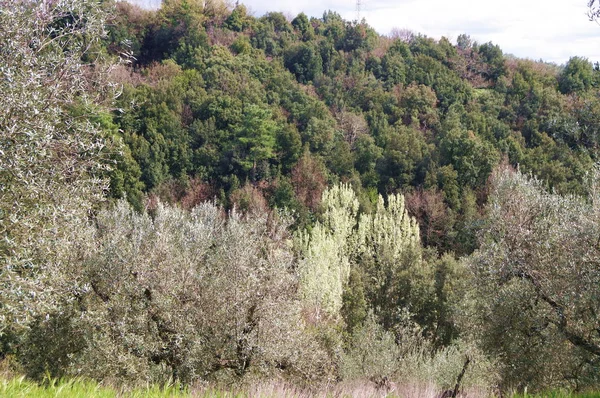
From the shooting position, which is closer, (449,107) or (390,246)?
(390,246)

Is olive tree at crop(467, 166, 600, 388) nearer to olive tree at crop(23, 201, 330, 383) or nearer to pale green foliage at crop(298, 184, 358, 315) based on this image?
olive tree at crop(23, 201, 330, 383)

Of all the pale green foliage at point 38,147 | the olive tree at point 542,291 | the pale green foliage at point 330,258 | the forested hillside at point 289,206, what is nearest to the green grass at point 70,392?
the pale green foliage at point 38,147

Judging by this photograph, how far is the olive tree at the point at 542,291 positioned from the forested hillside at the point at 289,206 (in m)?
0.05

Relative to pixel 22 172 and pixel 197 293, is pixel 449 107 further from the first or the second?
pixel 22 172

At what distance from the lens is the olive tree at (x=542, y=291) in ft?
34.5

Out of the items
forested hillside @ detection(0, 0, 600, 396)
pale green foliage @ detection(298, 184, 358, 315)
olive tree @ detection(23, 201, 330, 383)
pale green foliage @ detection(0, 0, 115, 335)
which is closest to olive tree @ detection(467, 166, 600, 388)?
forested hillside @ detection(0, 0, 600, 396)

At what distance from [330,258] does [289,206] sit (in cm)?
1165

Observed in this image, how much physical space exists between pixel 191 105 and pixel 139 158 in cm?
1011

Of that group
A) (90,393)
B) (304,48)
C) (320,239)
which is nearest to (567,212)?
(90,393)

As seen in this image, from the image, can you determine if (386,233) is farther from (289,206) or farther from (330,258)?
(289,206)

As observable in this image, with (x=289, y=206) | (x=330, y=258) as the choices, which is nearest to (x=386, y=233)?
(x=330, y=258)

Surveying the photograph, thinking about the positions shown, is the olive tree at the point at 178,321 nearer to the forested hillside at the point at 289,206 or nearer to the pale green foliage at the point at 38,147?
the forested hillside at the point at 289,206

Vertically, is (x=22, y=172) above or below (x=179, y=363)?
above

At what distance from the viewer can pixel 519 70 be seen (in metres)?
58.5
